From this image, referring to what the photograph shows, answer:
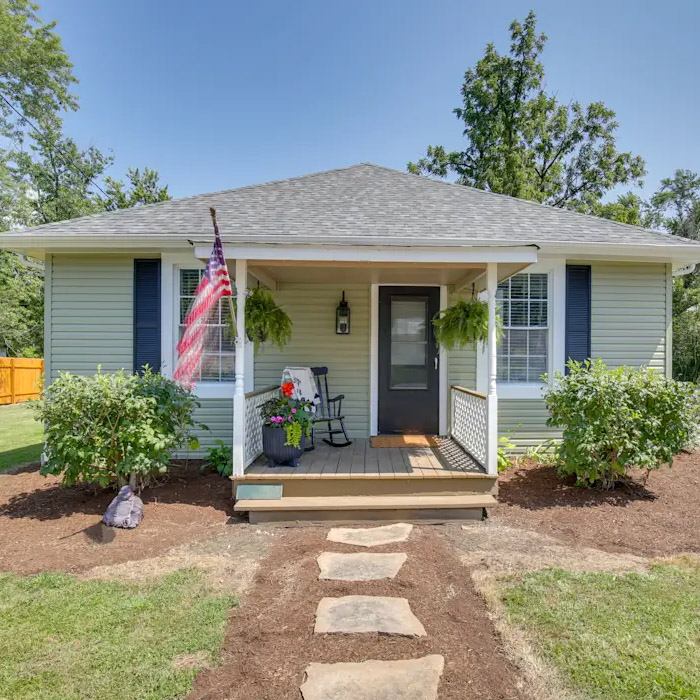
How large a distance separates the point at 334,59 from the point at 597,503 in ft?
34.3

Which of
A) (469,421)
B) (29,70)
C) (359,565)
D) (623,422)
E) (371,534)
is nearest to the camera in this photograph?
(359,565)

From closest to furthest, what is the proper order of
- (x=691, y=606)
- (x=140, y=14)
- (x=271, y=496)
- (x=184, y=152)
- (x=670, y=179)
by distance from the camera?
(x=691, y=606) < (x=271, y=496) < (x=140, y=14) < (x=184, y=152) < (x=670, y=179)

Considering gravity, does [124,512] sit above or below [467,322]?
below

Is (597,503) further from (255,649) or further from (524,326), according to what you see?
(255,649)

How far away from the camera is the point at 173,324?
18.8 ft

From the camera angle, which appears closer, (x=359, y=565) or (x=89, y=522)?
(x=359, y=565)

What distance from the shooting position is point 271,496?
4078 mm

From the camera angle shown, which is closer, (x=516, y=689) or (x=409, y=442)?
(x=516, y=689)

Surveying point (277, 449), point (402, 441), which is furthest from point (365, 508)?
point (402, 441)

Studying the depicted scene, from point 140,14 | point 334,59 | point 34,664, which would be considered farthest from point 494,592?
point 140,14

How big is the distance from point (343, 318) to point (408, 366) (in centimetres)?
106

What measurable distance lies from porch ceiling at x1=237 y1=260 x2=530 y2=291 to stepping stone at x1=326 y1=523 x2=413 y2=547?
2.37 metres

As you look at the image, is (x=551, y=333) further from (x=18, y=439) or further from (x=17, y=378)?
(x=17, y=378)

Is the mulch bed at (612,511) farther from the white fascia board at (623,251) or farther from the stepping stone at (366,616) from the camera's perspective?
the white fascia board at (623,251)
